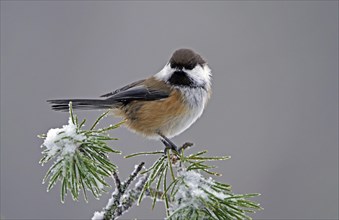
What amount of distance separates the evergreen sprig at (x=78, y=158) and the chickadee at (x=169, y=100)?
1666mm

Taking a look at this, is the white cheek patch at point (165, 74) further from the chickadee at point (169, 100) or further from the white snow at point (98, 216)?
the white snow at point (98, 216)

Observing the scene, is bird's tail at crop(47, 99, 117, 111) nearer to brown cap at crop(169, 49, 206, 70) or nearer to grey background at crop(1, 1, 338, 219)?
grey background at crop(1, 1, 338, 219)

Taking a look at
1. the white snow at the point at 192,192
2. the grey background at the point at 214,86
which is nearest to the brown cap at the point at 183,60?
the grey background at the point at 214,86

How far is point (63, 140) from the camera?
152 centimetres

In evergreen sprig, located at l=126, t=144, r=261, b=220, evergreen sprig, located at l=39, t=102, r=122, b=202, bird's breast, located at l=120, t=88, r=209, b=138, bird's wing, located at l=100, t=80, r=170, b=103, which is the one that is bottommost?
evergreen sprig, located at l=126, t=144, r=261, b=220

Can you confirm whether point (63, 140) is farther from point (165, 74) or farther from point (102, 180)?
point (165, 74)

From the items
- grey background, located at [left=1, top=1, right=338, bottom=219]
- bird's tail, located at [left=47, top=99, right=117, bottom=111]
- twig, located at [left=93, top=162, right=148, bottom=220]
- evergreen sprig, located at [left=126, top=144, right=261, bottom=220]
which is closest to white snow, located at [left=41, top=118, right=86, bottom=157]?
twig, located at [left=93, top=162, right=148, bottom=220]

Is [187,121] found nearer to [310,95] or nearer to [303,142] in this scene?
[303,142]

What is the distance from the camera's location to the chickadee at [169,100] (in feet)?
10.9

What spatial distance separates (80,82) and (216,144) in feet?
21.8

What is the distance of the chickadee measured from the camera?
10.9ft

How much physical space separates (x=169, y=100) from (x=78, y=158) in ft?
6.14

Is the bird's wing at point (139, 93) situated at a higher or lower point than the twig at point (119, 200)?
higher

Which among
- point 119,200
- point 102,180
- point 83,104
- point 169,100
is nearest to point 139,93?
point 169,100
